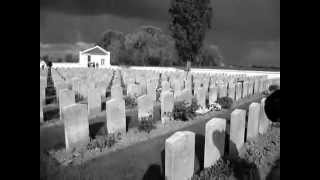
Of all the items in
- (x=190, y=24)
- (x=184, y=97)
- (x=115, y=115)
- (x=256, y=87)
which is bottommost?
(x=115, y=115)

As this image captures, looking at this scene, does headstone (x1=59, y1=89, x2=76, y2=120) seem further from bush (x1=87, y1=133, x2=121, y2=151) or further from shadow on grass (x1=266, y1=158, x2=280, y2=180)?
shadow on grass (x1=266, y1=158, x2=280, y2=180)

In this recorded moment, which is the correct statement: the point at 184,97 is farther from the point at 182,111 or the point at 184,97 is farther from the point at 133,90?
the point at 133,90

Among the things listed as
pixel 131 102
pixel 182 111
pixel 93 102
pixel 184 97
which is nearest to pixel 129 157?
pixel 182 111

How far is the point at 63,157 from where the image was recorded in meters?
5.48

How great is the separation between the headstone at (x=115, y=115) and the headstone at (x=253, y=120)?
3.32 m

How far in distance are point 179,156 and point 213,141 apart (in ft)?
3.71

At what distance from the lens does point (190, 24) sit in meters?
33.5

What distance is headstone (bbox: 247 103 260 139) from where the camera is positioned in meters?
6.32
